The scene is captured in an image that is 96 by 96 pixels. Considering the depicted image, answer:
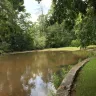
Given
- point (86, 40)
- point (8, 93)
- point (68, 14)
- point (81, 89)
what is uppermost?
point (68, 14)

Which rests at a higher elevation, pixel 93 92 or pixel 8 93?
pixel 93 92

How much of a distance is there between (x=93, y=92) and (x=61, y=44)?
4500cm

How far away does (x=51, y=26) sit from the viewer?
4875 centimetres

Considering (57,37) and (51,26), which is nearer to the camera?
(51,26)

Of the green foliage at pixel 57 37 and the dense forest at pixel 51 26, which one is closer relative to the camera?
the dense forest at pixel 51 26

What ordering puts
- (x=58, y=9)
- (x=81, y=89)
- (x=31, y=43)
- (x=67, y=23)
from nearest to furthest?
(x=81, y=89) → (x=58, y=9) → (x=67, y=23) → (x=31, y=43)

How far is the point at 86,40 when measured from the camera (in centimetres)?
1795

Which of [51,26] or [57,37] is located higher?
[51,26]

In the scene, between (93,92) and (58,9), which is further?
(58,9)

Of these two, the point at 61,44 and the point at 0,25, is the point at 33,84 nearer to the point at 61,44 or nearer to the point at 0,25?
the point at 0,25

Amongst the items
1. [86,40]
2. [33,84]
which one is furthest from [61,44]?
[33,84]

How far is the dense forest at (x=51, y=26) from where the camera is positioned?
27.9 ft

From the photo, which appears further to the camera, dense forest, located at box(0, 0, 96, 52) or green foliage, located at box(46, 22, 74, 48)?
green foliage, located at box(46, 22, 74, 48)

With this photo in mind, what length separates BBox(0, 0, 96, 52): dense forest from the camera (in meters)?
8.52
